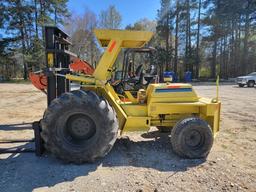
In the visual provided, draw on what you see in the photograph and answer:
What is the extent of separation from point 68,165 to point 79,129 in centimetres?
66

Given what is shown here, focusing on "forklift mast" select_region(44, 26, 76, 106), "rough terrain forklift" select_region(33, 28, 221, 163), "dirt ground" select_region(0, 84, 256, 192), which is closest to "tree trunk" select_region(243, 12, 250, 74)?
"dirt ground" select_region(0, 84, 256, 192)

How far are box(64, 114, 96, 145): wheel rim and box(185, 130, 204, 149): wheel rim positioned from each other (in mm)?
1809

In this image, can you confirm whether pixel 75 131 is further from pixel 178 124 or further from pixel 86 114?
pixel 178 124

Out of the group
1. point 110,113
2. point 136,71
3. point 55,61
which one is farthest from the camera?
point 136,71

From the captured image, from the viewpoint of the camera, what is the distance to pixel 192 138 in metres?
4.86

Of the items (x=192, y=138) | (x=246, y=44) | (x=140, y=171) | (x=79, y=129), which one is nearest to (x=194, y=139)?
(x=192, y=138)

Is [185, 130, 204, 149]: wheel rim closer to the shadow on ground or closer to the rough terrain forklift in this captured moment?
the rough terrain forklift

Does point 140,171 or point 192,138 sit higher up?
point 192,138

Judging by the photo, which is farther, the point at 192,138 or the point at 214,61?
the point at 214,61

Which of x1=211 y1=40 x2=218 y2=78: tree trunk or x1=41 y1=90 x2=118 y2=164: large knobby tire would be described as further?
x1=211 y1=40 x2=218 y2=78: tree trunk

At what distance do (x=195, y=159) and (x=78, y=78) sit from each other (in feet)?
8.81

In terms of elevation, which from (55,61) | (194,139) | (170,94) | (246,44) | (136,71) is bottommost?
(194,139)

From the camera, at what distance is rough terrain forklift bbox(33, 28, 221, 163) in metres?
4.40

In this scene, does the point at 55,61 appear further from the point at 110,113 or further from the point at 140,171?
the point at 140,171
